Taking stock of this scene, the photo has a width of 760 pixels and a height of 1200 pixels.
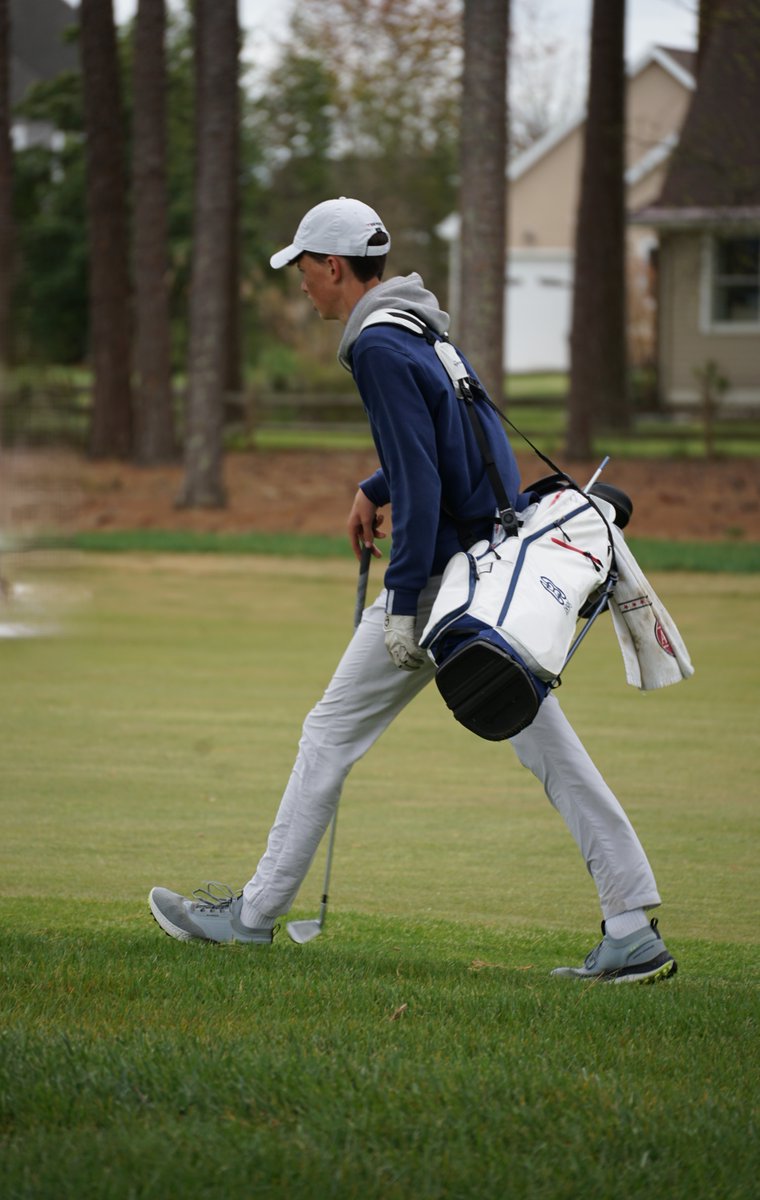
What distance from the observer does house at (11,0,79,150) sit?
44562 millimetres

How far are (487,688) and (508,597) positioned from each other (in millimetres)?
261

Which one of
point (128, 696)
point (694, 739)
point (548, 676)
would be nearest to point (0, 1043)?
point (548, 676)

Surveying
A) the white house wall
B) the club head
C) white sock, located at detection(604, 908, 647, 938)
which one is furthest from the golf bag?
the white house wall

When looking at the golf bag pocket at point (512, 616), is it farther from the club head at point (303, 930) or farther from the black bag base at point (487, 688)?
the club head at point (303, 930)

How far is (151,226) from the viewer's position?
2603 cm

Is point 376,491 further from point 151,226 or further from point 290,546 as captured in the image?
point 151,226

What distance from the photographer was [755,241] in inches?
1361

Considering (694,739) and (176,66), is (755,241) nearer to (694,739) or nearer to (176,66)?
(176,66)

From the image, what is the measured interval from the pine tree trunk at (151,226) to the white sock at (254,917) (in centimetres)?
2178

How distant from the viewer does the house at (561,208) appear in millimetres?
51312

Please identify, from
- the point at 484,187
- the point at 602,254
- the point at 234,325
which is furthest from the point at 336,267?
the point at 234,325

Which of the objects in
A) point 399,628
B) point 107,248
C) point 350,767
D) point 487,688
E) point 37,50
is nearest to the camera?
point 487,688

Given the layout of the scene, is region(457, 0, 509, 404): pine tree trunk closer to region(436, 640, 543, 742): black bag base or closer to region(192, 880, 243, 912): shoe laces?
region(192, 880, 243, 912): shoe laces

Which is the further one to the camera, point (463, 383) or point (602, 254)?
point (602, 254)
